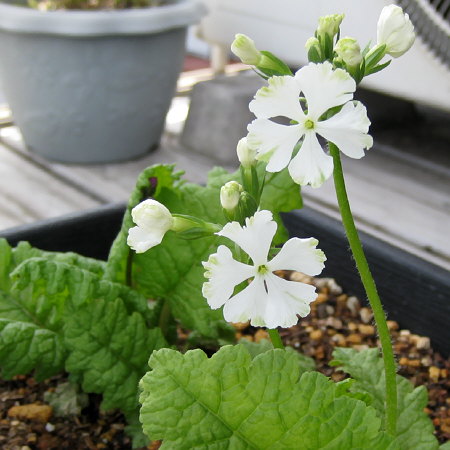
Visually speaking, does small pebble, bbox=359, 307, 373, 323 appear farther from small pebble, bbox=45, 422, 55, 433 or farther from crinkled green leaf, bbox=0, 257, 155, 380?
small pebble, bbox=45, 422, 55, 433

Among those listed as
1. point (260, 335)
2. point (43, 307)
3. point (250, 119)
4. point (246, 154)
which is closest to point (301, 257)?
point (246, 154)

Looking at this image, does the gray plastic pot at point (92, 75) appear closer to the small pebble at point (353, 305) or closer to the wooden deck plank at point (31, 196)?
the wooden deck plank at point (31, 196)

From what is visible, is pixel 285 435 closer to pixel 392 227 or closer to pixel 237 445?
pixel 237 445

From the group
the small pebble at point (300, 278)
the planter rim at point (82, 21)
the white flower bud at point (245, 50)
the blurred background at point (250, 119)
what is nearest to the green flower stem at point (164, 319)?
the small pebble at point (300, 278)

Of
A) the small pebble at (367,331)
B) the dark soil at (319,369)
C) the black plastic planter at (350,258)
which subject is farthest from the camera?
the small pebble at (367,331)

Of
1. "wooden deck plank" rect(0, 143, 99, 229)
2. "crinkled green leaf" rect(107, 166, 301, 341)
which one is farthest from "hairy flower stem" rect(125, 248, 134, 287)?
"wooden deck plank" rect(0, 143, 99, 229)

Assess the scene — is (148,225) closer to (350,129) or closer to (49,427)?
(350,129)

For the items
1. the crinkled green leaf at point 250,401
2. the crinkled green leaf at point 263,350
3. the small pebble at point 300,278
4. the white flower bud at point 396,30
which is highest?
the white flower bud at point 396,30
